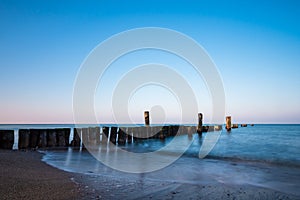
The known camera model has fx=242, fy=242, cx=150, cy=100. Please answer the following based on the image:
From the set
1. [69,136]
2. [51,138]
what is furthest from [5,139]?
[69,136]

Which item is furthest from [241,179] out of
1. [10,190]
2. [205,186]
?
[10,190]

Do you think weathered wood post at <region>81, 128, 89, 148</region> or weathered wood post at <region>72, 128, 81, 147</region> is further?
weathered wood post at <region>81, 128, 89, 148</region>

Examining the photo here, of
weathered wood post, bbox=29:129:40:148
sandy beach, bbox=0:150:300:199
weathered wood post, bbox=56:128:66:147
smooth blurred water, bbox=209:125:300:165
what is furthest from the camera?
weathered wood post, bbox=56:128:66:147

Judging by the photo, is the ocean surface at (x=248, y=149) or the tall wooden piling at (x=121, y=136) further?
the tall wooden piling at (x=121, y=136)

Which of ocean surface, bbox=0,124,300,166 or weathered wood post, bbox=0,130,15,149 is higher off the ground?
weathered wood post, bbox=0,130,15,149

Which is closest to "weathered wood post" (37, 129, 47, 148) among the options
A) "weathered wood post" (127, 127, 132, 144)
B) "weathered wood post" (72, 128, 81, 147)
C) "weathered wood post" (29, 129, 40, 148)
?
"weathered wood post" (29, 129, 40, 148)

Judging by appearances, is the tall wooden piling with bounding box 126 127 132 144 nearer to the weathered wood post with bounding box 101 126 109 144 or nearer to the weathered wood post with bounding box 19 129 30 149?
the weathered wood post with bounding box 101 126 109 144

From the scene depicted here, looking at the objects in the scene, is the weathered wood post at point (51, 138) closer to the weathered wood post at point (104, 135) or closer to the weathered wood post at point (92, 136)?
the weathered wood post at point (92, 136)

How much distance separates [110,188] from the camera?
539 cm

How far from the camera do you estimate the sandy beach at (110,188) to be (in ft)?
15.5

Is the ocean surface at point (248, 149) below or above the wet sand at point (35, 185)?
below

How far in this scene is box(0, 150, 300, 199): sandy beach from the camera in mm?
4723

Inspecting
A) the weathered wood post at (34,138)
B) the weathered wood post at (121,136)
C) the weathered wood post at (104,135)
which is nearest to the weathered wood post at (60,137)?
the weathered wood post at (34,138)

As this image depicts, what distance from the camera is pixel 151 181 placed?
6363 millimetres
